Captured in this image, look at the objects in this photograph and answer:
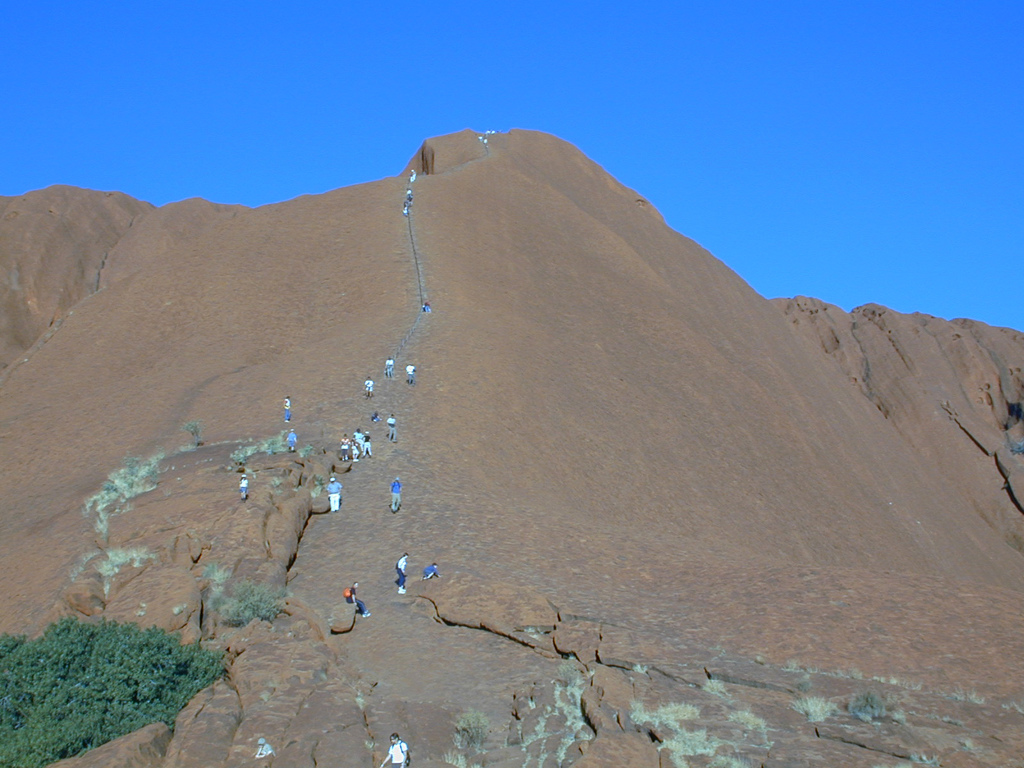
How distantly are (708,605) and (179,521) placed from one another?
11015 mm

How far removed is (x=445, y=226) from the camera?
44.1m

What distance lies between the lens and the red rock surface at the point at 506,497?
14.2 meters

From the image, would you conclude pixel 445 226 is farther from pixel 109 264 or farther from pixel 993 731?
pixel 109 264

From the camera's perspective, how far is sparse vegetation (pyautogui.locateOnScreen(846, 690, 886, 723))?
13266 millimetres

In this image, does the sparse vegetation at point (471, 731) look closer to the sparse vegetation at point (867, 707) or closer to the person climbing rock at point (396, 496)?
the sparse vegetation at point (867, 707)

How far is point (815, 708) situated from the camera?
13531 mm

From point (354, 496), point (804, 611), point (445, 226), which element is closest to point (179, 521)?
point (354, 496)

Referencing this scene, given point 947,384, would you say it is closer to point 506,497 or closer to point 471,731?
point 506,497

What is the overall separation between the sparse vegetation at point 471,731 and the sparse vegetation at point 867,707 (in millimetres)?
5297

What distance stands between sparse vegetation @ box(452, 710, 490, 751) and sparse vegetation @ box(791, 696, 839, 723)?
4570 mm

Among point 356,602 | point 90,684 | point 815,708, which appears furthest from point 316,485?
point 815,708

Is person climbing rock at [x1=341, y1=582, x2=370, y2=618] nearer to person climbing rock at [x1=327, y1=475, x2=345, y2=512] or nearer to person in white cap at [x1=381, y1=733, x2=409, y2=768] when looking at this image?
person climbing rock at [x1=327, y1=475, x2=345, y2=512]

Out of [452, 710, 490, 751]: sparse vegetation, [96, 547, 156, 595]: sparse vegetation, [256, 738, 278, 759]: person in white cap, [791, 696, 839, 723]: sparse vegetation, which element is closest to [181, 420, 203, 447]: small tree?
[96, 547, 156, 595]: sparse vegetation

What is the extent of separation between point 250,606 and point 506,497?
8.96m
